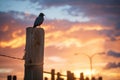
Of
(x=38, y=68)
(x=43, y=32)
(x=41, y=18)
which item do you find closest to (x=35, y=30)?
(x=43, y=32)

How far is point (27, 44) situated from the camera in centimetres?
473

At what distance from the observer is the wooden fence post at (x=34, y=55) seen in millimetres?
4664

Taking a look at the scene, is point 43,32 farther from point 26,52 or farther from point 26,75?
point 26,75

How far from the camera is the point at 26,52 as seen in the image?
4.77m

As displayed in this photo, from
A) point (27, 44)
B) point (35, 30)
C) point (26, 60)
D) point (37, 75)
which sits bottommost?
point (37, 75)

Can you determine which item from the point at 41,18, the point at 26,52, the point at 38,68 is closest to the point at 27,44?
the point at 26,52

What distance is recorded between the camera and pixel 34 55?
4.67 m

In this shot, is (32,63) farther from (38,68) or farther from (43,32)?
(43,32)

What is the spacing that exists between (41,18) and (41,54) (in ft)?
8.72

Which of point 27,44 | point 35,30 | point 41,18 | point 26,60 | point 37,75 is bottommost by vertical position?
point 37,75

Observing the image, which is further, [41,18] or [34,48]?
[41,18]

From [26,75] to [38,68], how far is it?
0.92 ft

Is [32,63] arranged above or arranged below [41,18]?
below

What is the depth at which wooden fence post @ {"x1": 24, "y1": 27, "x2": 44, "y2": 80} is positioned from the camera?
466 cm
